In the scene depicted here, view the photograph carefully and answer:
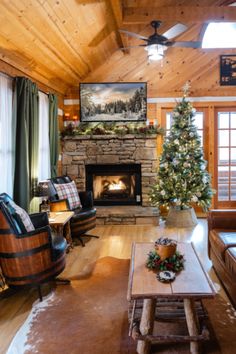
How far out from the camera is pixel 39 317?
9.21 ft

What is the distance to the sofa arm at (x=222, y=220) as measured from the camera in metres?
3.71

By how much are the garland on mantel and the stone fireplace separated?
0.08 metres

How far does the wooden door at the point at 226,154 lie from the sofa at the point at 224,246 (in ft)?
10.0

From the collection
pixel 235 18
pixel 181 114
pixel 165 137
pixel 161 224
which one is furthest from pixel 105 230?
pixel 235 18

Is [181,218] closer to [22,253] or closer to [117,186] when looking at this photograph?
[117,186]

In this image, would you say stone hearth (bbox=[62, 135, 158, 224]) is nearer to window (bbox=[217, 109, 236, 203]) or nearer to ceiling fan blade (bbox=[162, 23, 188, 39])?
window (bbox=[217, 109, 236, 203])

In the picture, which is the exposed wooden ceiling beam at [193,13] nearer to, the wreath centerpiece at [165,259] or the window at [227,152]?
the window at [227,152]

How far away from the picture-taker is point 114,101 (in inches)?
256

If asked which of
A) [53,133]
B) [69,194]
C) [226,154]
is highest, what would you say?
[53,133]

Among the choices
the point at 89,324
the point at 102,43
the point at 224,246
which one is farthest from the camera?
the point at 102,43

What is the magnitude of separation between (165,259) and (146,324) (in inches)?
20.6

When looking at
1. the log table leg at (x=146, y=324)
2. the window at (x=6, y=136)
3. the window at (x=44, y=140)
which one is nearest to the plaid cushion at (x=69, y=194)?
the window at (x=44, y=140)

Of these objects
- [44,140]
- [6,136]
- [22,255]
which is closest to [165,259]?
[22,255]

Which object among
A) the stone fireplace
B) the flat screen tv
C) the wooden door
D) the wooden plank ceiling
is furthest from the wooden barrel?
the wooden door
